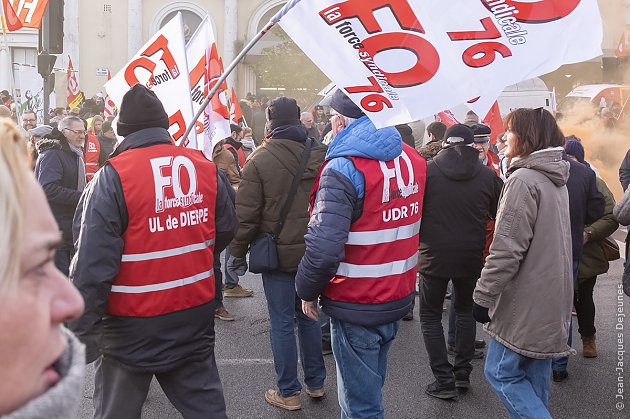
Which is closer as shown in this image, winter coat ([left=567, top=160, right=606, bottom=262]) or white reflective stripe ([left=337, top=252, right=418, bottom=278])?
white reflective stripe ([left=337, top=252, right=418, bottom=278])

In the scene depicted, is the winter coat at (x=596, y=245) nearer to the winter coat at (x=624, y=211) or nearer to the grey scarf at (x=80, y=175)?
the winter coat at (x=624, y=211)

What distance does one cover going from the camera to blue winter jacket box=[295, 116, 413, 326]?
3.30m

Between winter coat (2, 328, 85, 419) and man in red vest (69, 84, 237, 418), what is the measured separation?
1.90 metres

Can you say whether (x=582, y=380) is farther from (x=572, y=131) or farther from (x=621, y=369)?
(x=572, y=131)

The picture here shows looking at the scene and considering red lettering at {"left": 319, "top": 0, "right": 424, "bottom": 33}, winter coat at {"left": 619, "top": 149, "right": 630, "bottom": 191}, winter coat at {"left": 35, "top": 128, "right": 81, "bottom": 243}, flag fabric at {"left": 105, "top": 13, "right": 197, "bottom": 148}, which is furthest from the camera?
winter coat at {"left": 619, "top": 149, "right": 630, "bottom": 191}

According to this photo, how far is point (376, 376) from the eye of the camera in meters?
3.42

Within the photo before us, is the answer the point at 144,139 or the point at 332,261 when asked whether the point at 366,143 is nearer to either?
the point at 332,261

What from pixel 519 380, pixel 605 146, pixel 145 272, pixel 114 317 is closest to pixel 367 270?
pixel 519 380

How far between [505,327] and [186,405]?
154 centimetres

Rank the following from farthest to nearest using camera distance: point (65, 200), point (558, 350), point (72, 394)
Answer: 1. point (65, 200)
2. point (558, 350)
3. point (72, 394)

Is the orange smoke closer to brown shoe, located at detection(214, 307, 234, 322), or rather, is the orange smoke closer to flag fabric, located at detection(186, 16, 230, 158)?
brown shoe, located at detection(214, 307, 234, 322)

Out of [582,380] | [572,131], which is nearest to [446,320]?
[582,380]

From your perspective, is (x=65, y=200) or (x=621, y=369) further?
(x=65, y=200)

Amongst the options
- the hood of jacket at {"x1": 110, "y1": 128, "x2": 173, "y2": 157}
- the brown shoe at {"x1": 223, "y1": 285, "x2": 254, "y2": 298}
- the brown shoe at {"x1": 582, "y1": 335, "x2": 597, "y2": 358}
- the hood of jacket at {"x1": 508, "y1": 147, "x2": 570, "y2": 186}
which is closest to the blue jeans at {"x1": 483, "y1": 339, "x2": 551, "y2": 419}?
the hood of jacket at {"x1": 508, "y1": 147, "x2": 570, "y2": 186}
